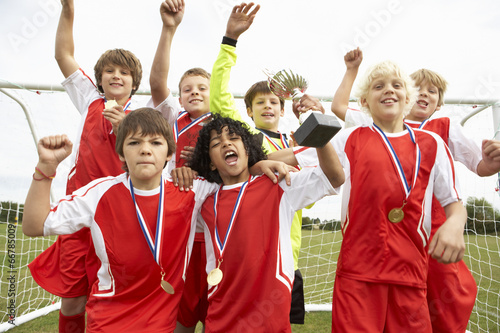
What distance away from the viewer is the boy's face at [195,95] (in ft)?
8.73

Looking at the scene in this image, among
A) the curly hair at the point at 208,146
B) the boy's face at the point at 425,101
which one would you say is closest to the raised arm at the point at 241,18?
the curly hair at the point at 208,146

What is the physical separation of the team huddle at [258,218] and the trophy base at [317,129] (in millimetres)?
237

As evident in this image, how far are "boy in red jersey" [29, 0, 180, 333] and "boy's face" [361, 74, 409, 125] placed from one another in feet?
4.53

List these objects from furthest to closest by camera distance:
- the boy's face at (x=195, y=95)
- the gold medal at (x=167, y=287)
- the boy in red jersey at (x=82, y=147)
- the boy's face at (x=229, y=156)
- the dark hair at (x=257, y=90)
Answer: the dark hair at (x=257, y=90), the boy's face at (x=195, y=95), the boy in red jersey at (x=82, y=147), the boy's face at (x=229, y=156), the gold medal at (x=167, y=287)

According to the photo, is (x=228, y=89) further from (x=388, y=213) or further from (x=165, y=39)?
(x=388, y=213)

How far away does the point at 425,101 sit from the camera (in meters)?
2.53

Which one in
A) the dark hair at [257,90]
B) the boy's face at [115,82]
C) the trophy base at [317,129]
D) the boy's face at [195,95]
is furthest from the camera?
the dark hair at [257,90]

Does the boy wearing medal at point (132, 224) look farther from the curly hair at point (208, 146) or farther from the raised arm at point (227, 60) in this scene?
the raised arm at point (227, 60)

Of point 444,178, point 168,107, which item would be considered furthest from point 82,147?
point 444,178

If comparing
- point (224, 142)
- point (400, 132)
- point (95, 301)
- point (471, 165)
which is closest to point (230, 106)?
point (224, 142)

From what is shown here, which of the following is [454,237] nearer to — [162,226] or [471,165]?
[471,165]

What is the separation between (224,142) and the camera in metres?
1.99

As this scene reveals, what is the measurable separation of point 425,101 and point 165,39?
1.84 metres

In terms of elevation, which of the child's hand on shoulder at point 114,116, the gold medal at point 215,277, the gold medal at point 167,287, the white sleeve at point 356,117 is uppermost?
the white sleeve at point 356,117
